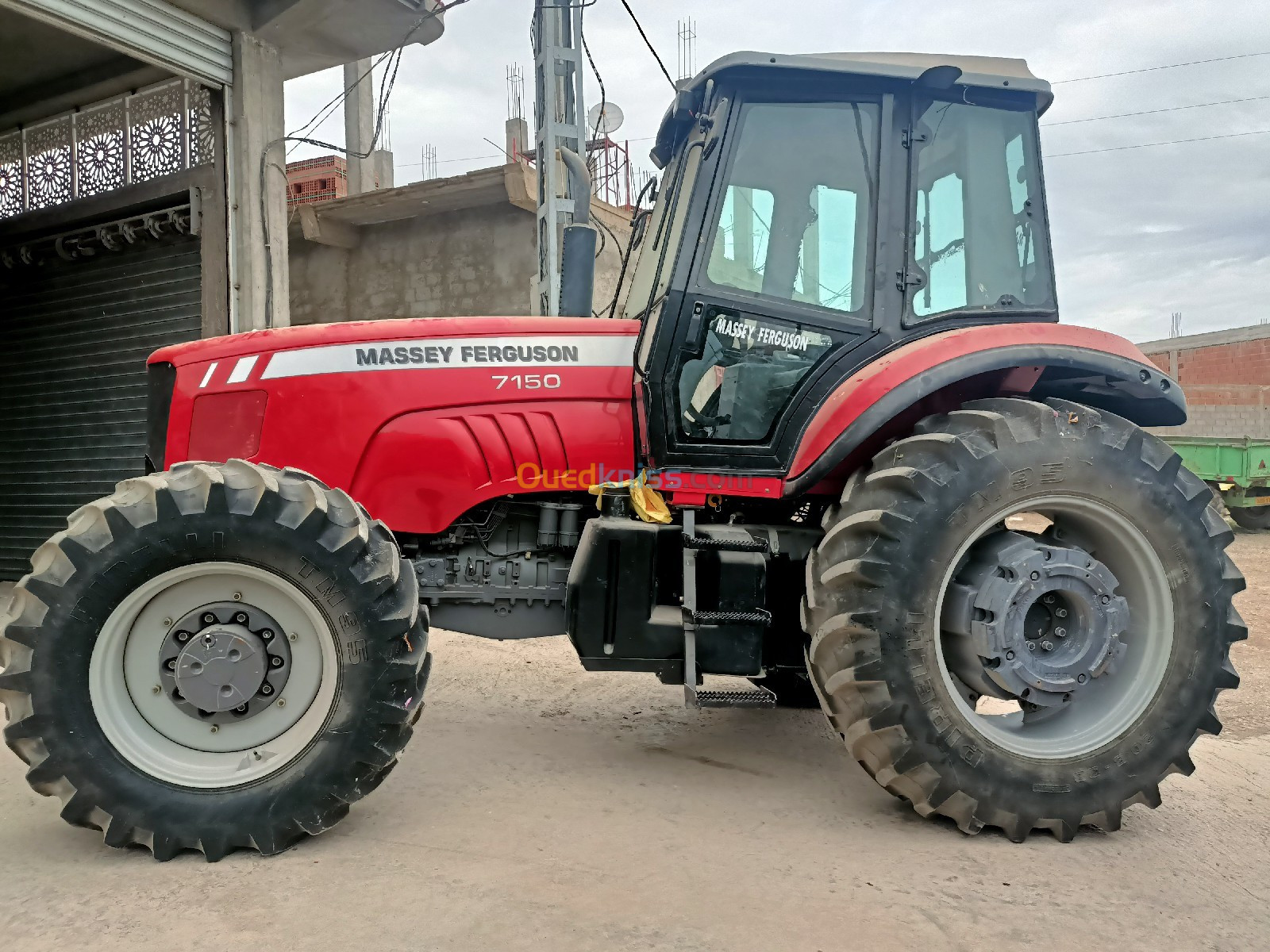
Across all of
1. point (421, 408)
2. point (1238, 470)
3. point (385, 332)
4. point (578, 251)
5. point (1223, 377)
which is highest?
point (1223, 377)

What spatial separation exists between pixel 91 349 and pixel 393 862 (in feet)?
25.9

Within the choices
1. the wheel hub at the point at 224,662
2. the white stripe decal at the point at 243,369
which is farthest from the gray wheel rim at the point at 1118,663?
the white stripe decal at the point at 243,369

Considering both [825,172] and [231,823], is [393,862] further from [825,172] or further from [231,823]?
[825,172]

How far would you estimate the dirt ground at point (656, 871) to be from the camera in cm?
219

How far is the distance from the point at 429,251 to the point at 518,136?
636 cm

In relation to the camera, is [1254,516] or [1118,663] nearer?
[1118,663]

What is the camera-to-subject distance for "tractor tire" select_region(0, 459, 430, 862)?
257cm

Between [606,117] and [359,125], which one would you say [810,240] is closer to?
[606,117]

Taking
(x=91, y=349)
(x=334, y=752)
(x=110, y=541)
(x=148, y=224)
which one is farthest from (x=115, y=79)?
(x=334, y=752)

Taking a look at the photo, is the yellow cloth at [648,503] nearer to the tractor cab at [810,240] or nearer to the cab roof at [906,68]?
the tractor cab at [810,240]

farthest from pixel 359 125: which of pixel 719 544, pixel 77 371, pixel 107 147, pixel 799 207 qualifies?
pixel 719 544

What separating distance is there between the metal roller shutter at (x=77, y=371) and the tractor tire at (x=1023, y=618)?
7.02 metres

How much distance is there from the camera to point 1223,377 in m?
18.0

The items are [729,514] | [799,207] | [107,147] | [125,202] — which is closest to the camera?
[799,207]
